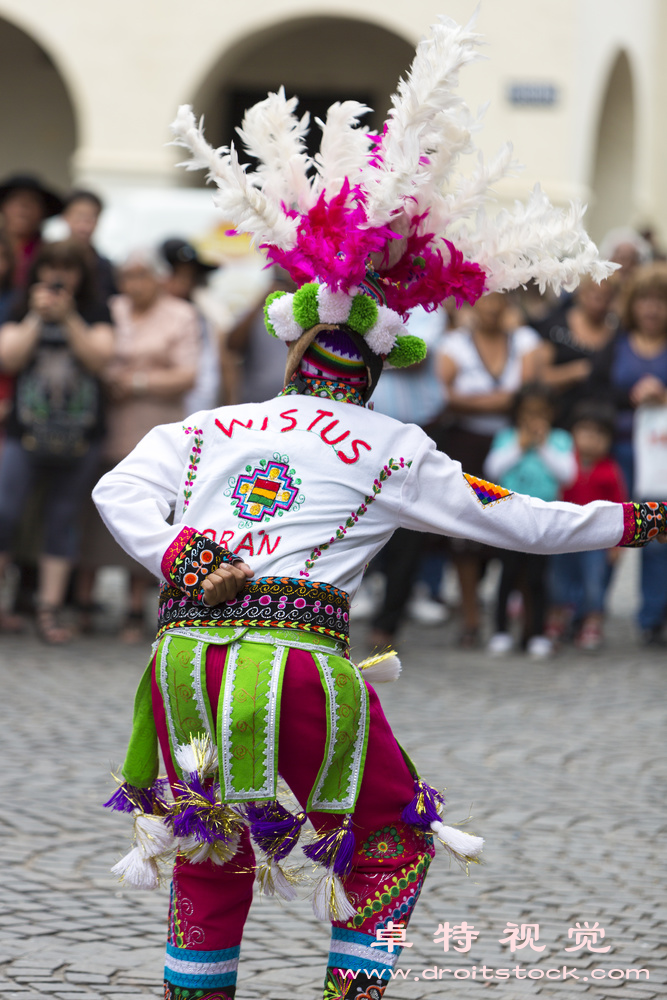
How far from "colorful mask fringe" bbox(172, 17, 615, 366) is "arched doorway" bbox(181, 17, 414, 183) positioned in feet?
52.7

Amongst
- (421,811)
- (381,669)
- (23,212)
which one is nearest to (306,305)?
(381,669)

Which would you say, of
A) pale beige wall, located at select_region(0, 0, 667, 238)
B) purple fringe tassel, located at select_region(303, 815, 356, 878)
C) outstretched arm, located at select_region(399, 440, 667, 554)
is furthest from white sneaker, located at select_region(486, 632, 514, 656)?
pale beige wall, located at select_region(0, 0, 667, 238)

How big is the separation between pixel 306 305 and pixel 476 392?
218 inches

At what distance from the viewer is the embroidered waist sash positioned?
9.43ft

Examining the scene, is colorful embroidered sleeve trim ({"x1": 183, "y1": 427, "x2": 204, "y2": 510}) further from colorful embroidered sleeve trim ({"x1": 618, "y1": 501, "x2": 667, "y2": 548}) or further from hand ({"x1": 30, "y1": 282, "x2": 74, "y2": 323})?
hand ({"x1": 30, "y1": 282, "x2": 74, "y2": 323})

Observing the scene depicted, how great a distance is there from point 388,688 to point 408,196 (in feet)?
14.2

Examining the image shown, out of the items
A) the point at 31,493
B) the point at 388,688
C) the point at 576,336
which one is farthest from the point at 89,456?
the point at 576,336

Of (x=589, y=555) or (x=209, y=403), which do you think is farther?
(x=589, y=555)

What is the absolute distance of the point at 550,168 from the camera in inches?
622

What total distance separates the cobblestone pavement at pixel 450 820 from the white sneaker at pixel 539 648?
1.67 feet

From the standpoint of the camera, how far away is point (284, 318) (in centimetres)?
309

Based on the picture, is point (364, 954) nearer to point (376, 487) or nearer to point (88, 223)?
point (376, 487)

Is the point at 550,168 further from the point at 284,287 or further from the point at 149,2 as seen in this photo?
the point at 284,287

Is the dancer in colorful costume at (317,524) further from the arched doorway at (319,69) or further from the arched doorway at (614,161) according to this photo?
the arched doorway at (614,161)
